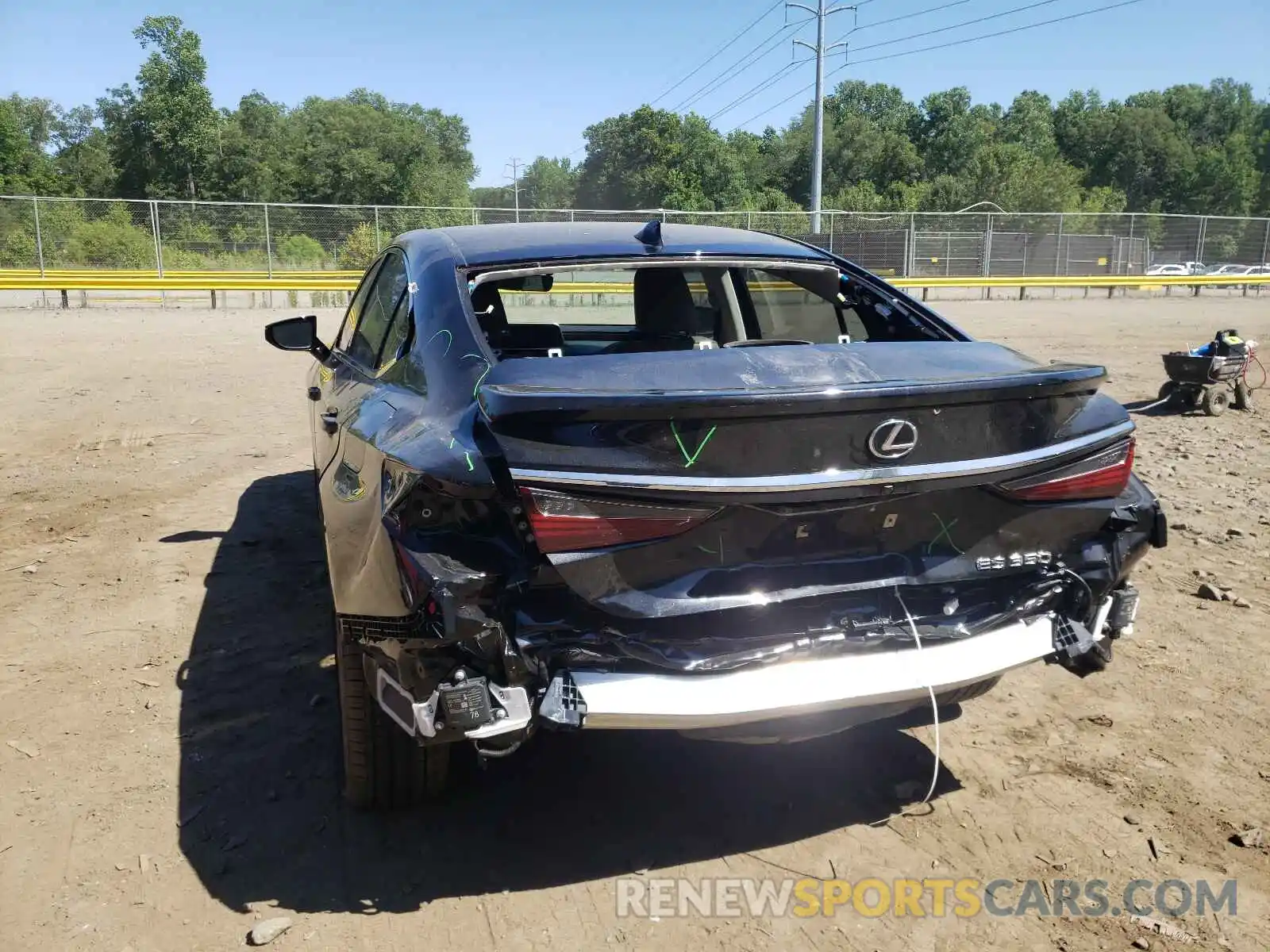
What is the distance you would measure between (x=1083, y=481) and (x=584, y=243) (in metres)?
1.79

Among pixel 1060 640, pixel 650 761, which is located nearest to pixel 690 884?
pixel 650 761

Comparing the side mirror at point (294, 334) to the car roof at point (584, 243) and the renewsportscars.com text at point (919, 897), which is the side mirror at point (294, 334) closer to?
the car roof at point (584, 243)

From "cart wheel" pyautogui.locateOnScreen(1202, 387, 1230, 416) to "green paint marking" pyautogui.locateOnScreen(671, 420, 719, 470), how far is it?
27.3ft

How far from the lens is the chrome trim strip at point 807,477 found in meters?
2.23

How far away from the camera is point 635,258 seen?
3410 mm

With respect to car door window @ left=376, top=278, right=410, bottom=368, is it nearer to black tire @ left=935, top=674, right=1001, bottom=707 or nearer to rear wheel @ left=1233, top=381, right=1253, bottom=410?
black tire @ left=935, top=674, right=1001, bottom=707

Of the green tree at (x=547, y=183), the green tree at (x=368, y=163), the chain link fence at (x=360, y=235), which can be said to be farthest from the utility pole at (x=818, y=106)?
the green tree at (x=547, y=183)

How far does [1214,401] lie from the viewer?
9086 mm

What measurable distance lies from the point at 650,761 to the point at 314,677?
4.75ft

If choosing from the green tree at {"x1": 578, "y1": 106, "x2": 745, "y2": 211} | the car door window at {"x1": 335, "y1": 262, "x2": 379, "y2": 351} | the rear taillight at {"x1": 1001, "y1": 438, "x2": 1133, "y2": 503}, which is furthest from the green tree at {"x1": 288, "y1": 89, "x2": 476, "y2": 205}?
the rear taillight at {"x1": 1001, "y1": 438, "x2": 1133, "y2": 503}

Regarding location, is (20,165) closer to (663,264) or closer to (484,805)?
(663,264)

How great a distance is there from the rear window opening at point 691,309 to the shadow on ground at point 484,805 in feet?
4.52

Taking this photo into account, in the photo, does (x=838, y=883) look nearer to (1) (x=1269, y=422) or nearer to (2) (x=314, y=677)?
(2) (x=314, y=677)

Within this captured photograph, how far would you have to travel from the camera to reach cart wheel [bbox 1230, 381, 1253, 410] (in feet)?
30.6
